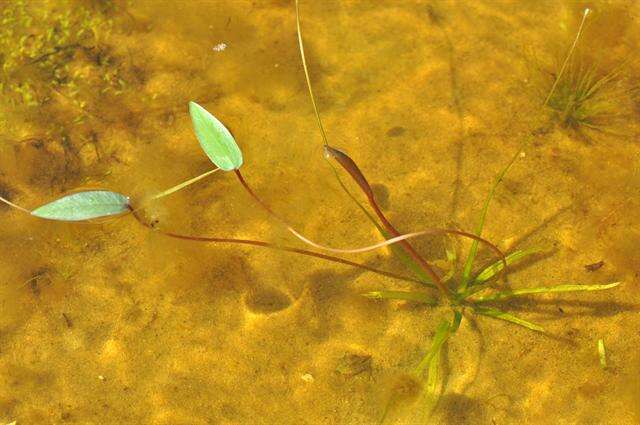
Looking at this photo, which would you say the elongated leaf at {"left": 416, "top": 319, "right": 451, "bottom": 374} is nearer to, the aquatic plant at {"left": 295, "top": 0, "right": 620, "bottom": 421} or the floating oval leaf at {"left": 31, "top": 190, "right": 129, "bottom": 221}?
the aquatic plant at {"left": 295, "top": 0, "right": 620, "bottom": 421}

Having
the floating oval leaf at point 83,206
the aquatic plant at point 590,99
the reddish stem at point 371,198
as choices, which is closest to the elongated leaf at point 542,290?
the reddish stem at point 371,198

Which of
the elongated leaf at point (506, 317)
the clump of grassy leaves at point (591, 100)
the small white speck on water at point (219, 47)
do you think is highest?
the clump of grassy leaves at point (591, 100)

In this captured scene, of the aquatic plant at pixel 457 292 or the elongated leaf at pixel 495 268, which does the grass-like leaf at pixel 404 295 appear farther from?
the elongated leaf at pixel 495 268

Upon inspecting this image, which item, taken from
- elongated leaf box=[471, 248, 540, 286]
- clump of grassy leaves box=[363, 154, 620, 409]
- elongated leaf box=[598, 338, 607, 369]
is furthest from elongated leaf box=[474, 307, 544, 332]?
elongated leaf box=[598, 338, 607, 369]

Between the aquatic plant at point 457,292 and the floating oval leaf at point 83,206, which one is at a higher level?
the floating oval leaf at point 83,206

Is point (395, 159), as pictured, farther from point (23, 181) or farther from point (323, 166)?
point (23, 181)

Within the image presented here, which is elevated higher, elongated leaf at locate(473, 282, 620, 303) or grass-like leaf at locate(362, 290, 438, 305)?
elongated leaf at locate(473, 282, 620, 303)
